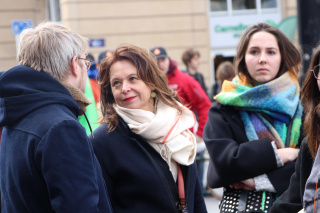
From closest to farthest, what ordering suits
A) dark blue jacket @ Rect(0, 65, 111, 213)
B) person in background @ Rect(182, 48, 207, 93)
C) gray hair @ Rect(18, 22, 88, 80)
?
dark blue jacket @ Rect(0, 65, 111, 213), gray hair @ Rect(18, 22, 88, 80), person in background @ Rect(182, 48, 207, 93)

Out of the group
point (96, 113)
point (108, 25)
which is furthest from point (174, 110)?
point (108, 25)

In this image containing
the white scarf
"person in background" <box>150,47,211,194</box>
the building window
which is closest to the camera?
the white scarf

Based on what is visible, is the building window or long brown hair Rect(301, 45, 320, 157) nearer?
long brown hair Rect(301, 45, 320, 157)

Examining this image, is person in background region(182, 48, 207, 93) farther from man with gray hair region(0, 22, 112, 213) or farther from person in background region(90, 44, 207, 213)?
man with gray hair region(0, 22, 112, 213)

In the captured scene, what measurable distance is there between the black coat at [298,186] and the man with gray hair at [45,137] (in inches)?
35.4

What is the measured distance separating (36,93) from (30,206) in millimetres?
493

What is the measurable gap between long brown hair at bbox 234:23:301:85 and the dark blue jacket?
1609 millimetres

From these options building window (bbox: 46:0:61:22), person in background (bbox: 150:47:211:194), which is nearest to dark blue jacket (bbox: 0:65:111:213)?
person in background (bbox: 150:47:211:194)

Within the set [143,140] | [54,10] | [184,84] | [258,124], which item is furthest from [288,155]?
[54,10]

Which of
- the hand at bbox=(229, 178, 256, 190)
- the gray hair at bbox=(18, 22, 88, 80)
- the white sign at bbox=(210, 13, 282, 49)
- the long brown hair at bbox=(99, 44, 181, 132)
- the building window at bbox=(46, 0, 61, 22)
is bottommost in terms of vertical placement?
the hand at bbox=(229, 178, 256, 190)

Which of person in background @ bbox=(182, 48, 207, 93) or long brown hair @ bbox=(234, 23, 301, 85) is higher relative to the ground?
long brown hair @ bbox=(234, 23, 301, 85)

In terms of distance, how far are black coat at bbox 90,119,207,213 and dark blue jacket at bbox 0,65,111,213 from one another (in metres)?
0.45

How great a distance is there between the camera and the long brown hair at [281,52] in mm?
3736

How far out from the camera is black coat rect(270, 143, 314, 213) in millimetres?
2684
